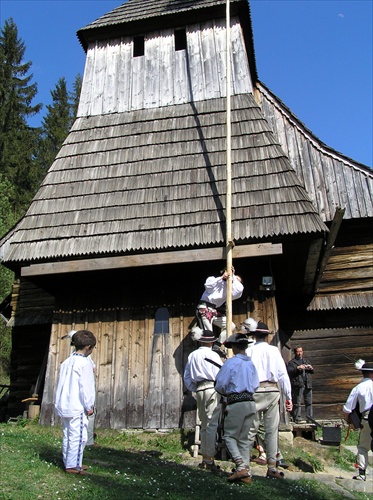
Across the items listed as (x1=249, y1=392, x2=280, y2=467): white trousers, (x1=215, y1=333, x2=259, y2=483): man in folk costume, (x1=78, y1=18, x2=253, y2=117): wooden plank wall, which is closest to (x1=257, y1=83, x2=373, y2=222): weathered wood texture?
(x1=78, y1=18, x2=253, y2=117): wooden plank wall

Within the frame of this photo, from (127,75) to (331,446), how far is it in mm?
9402

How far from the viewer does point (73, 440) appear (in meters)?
5.61

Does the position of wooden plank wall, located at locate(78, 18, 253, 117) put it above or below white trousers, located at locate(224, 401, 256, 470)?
above

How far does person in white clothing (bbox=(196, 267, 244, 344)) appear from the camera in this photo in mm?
9523

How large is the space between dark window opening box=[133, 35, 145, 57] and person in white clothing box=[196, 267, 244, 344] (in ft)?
23.6

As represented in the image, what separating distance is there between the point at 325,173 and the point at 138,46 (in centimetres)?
561

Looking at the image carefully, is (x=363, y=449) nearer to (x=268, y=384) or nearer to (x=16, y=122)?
(x=268, y=384)

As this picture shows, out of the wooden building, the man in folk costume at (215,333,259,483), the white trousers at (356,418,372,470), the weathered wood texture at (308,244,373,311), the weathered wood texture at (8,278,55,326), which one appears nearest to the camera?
the man in folk costume at (215,333,259,483)

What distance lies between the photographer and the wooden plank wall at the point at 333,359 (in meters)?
13.1

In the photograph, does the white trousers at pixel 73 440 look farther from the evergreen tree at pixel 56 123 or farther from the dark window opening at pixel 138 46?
the evergreen tree at pixel 56 123

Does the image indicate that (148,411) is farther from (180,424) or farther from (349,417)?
(349,417)

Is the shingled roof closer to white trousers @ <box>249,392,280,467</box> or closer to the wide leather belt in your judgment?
white trousers @ <box>249,392,280,467</box>

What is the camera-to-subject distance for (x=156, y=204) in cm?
1113

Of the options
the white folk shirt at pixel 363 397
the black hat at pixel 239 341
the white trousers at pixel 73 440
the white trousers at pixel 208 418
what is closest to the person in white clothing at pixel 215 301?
the white folk shirt at pixel 363 397
